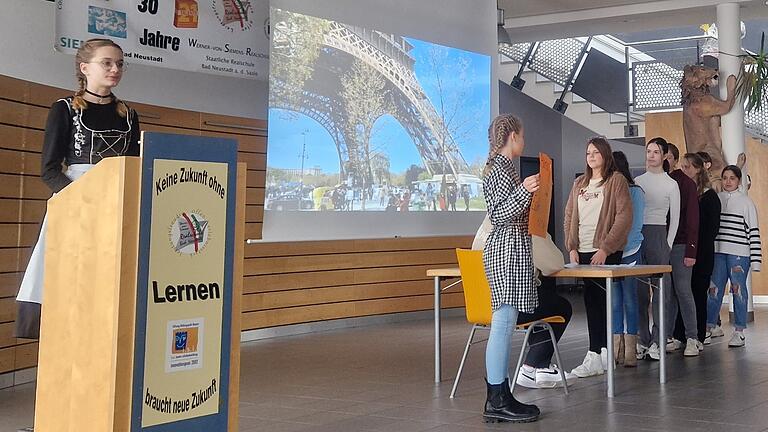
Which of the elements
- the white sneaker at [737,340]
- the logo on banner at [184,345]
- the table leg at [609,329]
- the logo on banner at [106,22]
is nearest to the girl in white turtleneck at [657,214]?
the white sneaker at [737,340]

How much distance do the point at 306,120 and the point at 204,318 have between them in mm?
5933

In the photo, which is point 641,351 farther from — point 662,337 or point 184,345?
point 184,345

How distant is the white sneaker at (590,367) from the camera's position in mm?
6082

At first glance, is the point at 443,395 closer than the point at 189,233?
No

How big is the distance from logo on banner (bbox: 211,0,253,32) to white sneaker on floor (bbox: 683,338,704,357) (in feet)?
14.3

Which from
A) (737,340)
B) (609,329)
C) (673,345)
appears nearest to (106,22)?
(609,329)

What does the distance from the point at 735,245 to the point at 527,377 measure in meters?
2.90

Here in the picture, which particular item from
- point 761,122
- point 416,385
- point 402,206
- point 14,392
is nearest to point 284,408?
point 416,385

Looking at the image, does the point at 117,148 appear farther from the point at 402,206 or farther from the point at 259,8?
the point at 402,206

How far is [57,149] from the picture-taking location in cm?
351

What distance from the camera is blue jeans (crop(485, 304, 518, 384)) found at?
4.61 m

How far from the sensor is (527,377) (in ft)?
18.9

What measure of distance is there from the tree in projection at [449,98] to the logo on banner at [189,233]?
750cm

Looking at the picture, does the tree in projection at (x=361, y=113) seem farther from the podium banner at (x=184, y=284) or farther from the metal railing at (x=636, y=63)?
the podium banner at (x=184, y=284)
